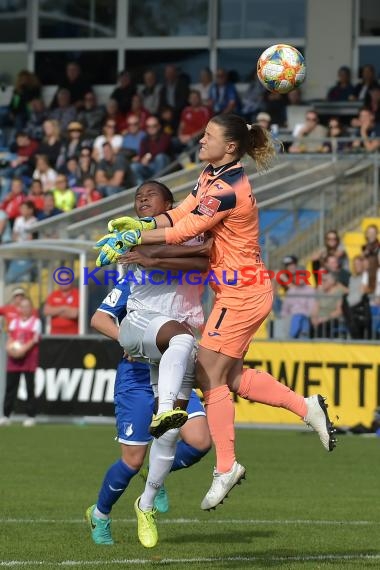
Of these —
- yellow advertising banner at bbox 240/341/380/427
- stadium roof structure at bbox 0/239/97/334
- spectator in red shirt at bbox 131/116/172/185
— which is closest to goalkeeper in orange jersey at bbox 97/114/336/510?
yellow advertising banner at bbox 240/341/380/427

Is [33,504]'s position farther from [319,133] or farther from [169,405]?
[319,133]

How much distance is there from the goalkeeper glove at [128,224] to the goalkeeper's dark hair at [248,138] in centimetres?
67

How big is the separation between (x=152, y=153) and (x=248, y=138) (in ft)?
54.4

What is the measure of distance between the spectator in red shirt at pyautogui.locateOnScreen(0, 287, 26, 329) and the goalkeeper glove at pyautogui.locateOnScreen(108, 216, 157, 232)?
1150 cm

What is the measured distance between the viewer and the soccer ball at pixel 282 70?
8.72 m

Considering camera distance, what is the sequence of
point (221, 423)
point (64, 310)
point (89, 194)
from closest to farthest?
point (221, 423) < point (64, 310) < point (89, 194)

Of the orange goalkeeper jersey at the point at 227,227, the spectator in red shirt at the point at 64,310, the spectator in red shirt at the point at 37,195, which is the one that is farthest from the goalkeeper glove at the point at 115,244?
the spectator in red shirt at the point at 37,195

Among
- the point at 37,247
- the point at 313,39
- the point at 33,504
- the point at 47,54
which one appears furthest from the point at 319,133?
the point at 33,504

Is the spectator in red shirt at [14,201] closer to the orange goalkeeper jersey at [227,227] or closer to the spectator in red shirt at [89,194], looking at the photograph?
the spectator in red shirt at [89,194]

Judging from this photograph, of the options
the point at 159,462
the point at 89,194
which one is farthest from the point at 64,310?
the point at 159,462

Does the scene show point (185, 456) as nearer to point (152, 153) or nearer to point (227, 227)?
point (227, 227)

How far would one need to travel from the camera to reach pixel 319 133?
23672 mm

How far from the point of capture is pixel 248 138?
8031mm

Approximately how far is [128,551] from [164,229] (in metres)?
1.99
